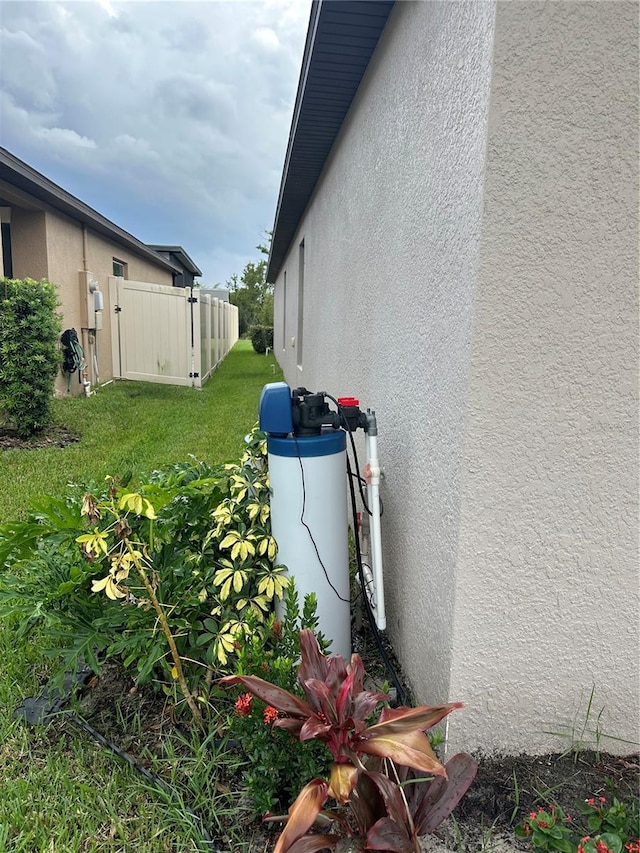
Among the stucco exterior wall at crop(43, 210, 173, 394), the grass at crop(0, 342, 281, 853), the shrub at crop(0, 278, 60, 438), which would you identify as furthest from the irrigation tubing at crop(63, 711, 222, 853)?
the stucco exterior wall at crop(43, 210, 173, 394)

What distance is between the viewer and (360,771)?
4.29ft

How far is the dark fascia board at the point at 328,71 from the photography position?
8.44 feet

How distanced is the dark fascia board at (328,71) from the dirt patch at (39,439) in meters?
4.15

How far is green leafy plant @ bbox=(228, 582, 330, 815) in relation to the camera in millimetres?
1515

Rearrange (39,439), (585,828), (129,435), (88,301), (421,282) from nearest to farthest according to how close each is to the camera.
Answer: (585,828) < (421,282) < (39,439) < (129,435) < (88,301)

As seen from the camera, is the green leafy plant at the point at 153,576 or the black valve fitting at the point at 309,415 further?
the black valve fitting at the point at 309,415

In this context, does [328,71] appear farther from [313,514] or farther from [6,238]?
[6,238]

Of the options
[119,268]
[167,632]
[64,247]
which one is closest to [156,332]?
[64,247]

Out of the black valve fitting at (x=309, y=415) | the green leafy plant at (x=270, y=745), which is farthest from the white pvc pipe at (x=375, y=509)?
the green leafy plant at (x=270, y=745)

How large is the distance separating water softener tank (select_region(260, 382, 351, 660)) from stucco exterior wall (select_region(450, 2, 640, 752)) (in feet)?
2.15

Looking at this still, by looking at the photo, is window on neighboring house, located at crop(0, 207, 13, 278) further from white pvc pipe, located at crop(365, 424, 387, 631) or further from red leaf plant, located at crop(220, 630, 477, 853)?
red leaf plant, located at crop(220, 630, 477, 853)

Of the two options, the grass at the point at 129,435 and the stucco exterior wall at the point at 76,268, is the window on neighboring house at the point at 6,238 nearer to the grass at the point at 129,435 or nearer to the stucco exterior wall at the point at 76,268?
the stucco exterior wall at the point at 76,268

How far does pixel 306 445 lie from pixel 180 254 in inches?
787

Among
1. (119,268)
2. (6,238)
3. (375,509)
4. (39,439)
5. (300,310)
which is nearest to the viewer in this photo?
(375,509)
